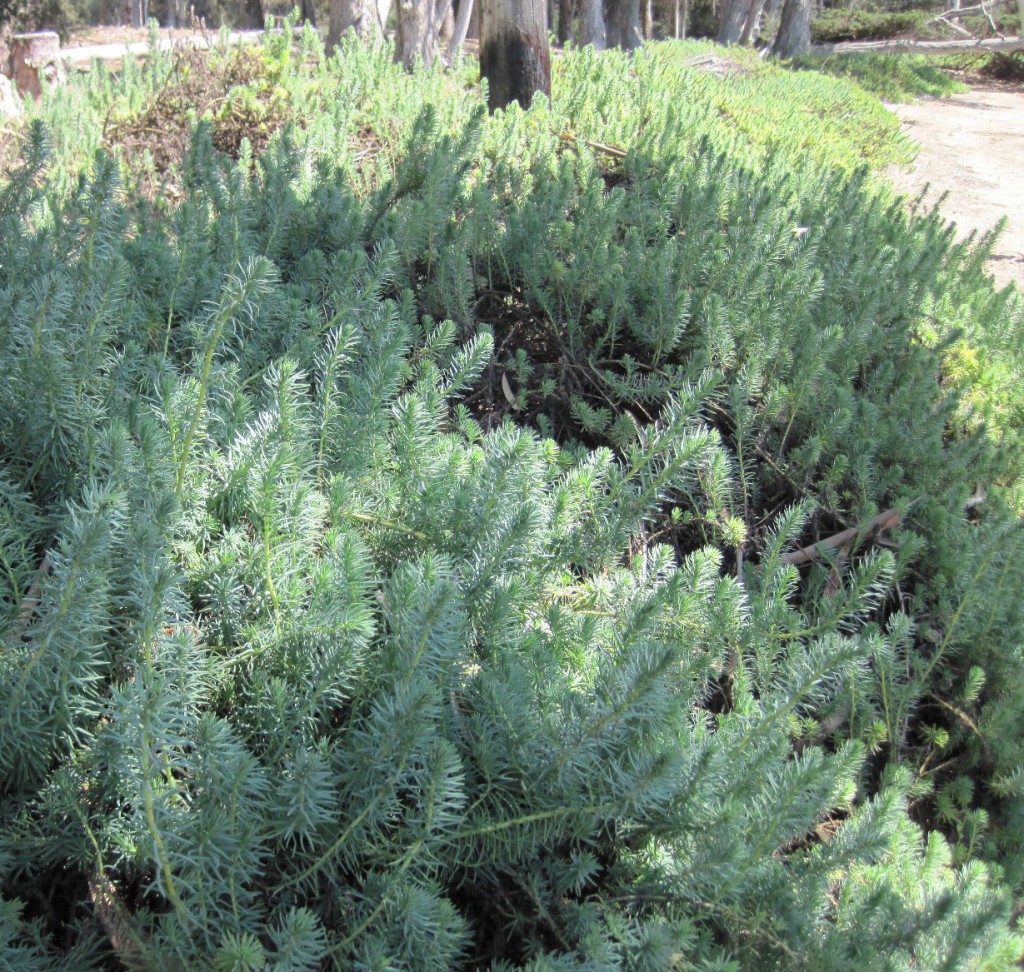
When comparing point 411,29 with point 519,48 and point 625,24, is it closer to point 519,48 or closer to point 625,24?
point 519,48

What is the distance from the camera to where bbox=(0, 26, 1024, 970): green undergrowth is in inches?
58.9

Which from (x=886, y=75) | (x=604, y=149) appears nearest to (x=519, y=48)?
(x=604, y=149)

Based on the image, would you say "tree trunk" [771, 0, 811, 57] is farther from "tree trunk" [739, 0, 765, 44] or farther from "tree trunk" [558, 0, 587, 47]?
"tree trunk" [558, 0, 587, 47]

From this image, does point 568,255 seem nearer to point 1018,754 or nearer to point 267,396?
point 267,396

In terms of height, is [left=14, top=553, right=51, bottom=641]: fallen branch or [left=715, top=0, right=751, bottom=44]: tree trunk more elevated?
[left=715, top=0, right=751, bottom=44]: tree trunk

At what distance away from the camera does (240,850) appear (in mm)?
1394

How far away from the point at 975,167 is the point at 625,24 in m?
9.39

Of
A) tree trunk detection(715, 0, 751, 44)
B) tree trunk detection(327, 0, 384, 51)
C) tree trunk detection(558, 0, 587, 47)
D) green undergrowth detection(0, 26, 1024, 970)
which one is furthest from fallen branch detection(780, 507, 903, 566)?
tree trunk detection(715, 0, 751, 44)

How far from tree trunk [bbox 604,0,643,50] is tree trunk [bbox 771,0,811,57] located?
6846mm

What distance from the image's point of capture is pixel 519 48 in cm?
638

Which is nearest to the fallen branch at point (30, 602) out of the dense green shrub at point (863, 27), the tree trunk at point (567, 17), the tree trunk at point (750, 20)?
the tree trunk at point (567, 17)

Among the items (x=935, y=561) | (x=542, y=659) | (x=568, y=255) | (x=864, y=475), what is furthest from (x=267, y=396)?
(x=935, y=561)

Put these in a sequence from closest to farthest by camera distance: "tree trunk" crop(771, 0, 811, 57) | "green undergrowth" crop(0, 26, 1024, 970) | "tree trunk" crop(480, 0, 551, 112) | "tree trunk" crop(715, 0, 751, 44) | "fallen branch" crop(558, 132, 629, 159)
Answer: "green undergrowth" crop(0, 26, 1024, 970)
"fallen branch" crop(558, 132, 629, 159)
"tree trunk" crop(480, 0, 551, 112)
"tree trunk" crop(715, 0, 751, 44)
"tree trunk" crop(771, 0, 811, 57)

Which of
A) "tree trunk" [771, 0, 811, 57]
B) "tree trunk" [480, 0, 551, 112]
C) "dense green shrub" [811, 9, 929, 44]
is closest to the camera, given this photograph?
"tree trunk" [480, 0, 551, 112]
